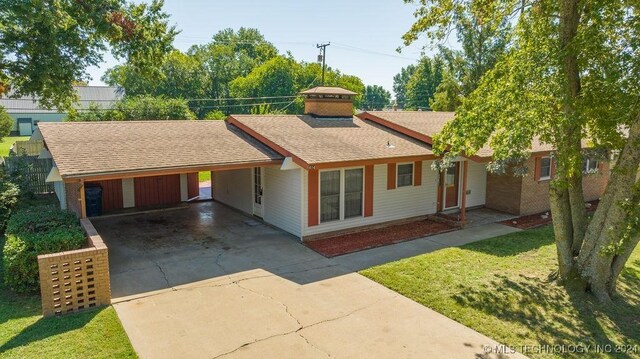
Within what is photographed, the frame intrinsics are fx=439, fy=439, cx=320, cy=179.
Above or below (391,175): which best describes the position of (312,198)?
below

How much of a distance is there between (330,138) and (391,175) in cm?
215

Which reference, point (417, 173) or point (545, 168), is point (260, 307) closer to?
point (417, 173)

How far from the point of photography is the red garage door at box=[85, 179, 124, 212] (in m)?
14.9

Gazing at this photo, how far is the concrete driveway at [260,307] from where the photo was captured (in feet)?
20.6

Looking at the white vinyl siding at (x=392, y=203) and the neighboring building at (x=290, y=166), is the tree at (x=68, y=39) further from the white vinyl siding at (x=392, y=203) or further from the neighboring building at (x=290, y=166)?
the white vinyl siding at (x=392, y=203)

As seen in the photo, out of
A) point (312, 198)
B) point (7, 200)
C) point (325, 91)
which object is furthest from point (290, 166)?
point (7, 200)

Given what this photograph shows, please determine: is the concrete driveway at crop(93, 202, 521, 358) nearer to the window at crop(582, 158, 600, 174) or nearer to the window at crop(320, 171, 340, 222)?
the window at crop(320, 171, 340, 222)

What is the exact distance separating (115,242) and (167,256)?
2.06 meters

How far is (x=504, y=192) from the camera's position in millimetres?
15273

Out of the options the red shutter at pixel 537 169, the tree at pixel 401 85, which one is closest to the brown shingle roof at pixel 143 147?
the red shutter at pixel 537 169

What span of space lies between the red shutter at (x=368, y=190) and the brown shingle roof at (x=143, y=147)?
2.64 m

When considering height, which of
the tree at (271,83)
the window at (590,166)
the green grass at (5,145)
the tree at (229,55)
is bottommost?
the green grass at (5,145)

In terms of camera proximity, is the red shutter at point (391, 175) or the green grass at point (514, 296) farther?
the red shutter at point (391, 175)

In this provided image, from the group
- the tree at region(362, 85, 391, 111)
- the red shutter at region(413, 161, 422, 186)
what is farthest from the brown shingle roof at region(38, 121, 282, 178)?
the tree at region(362, 85, 391, 111)
